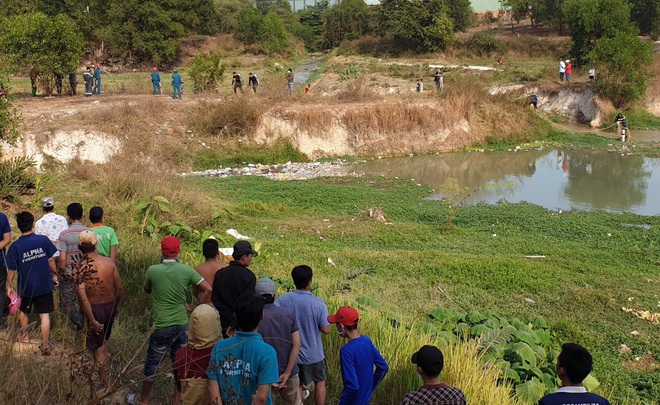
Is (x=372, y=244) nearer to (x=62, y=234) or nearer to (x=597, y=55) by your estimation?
(x=62, y=234)

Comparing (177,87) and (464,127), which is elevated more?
(177,87)

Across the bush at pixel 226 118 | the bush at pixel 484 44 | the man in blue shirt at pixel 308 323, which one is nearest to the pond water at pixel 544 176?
the bush at pixel 226 118

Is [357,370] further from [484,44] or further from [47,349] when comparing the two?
[484,44]

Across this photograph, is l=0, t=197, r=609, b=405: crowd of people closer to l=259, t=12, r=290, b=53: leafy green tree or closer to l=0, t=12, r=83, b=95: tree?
l=0, t=12, r=83, b=95: tree

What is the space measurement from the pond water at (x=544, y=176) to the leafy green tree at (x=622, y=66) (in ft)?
23.8

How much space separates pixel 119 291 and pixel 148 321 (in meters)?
1.48

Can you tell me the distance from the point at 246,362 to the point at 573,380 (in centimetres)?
208

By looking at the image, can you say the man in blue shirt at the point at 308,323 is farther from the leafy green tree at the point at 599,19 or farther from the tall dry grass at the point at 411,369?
the leafy green tree at the point at 599,19

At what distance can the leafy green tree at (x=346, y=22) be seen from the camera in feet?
203

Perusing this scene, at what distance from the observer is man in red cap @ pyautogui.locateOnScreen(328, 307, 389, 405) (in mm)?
4559

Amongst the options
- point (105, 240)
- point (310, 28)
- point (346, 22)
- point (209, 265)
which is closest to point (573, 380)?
point (209, 265)

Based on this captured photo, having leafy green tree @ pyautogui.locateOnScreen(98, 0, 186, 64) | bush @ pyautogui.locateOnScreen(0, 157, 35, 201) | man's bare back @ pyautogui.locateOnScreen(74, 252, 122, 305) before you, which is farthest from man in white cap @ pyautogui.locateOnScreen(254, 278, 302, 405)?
leafy green tree @ pyautogui.locateOnScreen(98, 0, 186, 64)

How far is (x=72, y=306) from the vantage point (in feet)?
20.3

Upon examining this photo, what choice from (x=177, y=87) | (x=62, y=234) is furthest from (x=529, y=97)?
(x=62, y=234)
